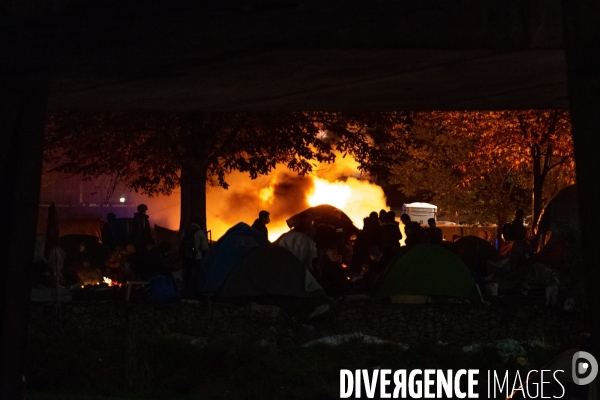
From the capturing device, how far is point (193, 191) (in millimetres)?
26484

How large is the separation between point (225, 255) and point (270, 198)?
863 inches

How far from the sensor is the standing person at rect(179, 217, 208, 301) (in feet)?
61.8

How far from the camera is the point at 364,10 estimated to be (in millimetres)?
10281

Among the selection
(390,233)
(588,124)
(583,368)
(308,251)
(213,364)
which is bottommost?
(583,368)

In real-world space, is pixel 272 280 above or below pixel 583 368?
above

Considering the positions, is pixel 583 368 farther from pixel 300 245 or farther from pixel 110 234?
pixel 110 234

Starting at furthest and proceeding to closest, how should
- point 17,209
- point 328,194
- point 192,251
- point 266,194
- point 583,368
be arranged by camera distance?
point 328,194 → point 266,194 → point 192,251 → point 17,209 → point 583,368

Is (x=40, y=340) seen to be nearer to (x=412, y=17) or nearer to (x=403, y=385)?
(x=403, y=385)

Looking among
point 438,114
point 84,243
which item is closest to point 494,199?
point 438,114

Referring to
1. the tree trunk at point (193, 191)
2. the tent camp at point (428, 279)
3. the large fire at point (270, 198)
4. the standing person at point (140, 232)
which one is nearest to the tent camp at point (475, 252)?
the tent camp at point (428, 279)

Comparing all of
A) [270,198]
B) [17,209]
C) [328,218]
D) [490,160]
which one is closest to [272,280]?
[17,209]

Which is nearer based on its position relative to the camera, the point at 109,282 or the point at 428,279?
the point at 428,279

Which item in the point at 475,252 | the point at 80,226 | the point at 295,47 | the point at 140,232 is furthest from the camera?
the point at 80,226

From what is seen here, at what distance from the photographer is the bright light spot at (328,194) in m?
41.6
